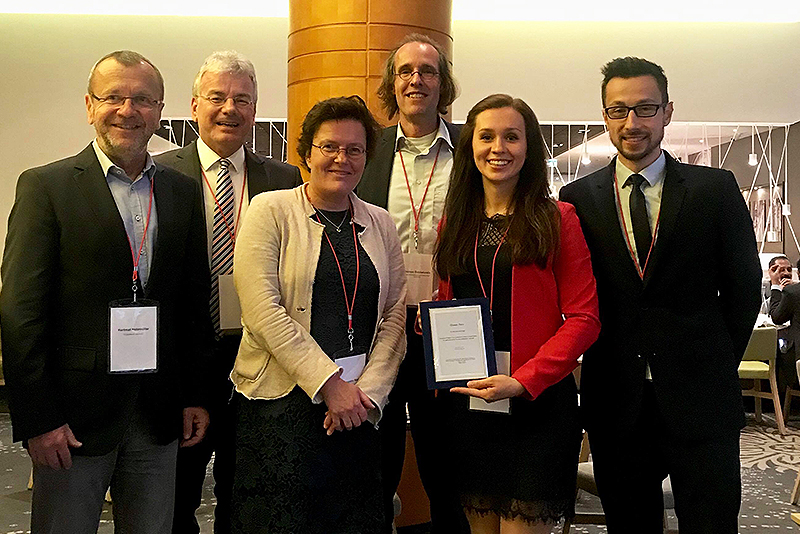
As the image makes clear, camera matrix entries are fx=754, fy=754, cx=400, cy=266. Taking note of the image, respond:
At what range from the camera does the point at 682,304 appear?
2.38 metres

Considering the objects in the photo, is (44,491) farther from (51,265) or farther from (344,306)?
(344,306)

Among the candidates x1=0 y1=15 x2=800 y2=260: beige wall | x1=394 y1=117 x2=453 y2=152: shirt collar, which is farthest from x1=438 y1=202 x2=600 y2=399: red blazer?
x1=0 y1=15 x2=800 y2=260: beige wall

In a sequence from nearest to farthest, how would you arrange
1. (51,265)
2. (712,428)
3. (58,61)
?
(51,265)
(712,428)
(58,61)

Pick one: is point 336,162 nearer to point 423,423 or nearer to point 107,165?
point 107,165

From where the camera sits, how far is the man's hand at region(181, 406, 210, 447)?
2346mm

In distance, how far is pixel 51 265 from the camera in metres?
2.04

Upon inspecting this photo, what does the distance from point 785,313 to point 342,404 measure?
21.0 feet

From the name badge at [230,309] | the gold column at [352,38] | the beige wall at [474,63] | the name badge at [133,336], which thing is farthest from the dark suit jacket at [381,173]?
the beige wall at [474,63]

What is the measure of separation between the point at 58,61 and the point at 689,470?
25.2 ft

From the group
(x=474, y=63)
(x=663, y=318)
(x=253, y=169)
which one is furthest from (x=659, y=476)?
(x=474, y=63)

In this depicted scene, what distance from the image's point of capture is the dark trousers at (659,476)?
7.80 feet

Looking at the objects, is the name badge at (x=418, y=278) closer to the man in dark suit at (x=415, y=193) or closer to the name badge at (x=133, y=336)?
the man in dark suit at (x=415, y=193)

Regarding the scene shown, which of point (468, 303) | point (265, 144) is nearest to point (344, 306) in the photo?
point (468, 303)

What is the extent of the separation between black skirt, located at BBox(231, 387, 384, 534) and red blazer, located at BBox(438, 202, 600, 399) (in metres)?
0.56
